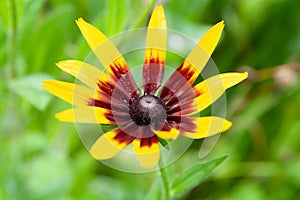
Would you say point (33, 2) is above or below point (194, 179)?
above

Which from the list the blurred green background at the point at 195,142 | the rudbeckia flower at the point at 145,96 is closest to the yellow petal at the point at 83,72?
the rudbeckia flower at the point at 145,96

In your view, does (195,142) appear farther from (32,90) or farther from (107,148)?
(107,148)

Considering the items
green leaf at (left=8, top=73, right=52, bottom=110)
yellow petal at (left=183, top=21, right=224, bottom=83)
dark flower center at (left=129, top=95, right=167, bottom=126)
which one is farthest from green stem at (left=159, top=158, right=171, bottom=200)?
green leaf at (left=8, top=73, right=52, bottom=110)

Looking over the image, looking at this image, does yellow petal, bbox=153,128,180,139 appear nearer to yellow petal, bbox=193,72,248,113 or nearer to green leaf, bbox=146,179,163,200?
yellow petal, bbox=193,72,248,113

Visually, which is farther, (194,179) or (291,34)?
(291,34)

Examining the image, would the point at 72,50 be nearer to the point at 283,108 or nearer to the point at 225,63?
the point at 225,63

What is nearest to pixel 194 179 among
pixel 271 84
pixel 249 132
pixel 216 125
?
pixel 216 125

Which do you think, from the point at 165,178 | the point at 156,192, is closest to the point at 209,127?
the point at 165,178

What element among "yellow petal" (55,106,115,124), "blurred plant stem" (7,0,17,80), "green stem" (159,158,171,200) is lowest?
"green stem" (159,158,171,200)
